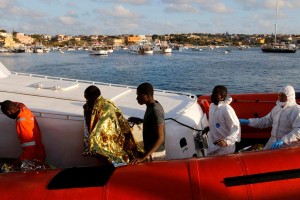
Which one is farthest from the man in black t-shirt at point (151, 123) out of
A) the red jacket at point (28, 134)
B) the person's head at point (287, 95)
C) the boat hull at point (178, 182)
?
the person's head at point (287, 95)

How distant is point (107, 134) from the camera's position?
15.2 feet

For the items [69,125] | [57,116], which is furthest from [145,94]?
[57,116]

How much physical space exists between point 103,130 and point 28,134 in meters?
1.22

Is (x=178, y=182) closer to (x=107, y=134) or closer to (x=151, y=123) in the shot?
(x=151, y=123)

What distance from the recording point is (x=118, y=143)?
480cm

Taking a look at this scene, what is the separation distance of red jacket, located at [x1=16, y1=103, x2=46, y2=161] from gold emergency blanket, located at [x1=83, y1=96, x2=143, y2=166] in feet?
2.83

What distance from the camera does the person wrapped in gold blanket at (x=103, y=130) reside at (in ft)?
15.0

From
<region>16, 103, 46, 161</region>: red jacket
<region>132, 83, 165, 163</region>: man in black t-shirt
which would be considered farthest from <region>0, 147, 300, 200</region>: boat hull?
<region>16, 103, 46, 161</region>: red jacket

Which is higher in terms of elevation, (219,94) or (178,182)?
(219,94)

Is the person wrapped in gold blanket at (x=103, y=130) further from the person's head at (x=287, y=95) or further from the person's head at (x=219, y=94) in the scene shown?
the person's head at (x=287, y=95)

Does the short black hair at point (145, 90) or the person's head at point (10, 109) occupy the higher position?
the short black hair at point (145, 90)

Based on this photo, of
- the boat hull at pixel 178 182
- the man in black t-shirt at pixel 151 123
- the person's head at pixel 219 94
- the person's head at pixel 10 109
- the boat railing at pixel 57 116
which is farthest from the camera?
the boat railing at pixel 57 116

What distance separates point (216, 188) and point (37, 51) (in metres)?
130

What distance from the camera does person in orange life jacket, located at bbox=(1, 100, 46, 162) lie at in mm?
5125
